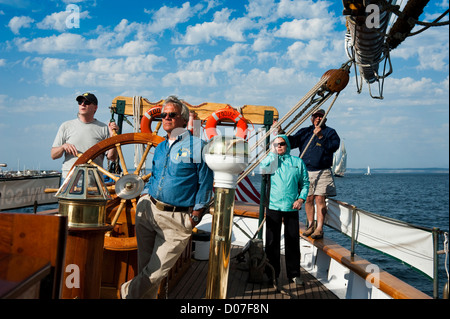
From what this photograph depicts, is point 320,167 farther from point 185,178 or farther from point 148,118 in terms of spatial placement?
point 148,118

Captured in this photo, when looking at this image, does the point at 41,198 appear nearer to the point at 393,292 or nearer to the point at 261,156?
the point at 261,156

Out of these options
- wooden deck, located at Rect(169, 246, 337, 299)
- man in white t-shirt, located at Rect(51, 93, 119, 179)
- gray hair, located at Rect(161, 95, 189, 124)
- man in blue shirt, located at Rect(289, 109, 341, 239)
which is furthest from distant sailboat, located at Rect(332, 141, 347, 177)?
gray hair, located at Rect(161, 95, 189, 124)

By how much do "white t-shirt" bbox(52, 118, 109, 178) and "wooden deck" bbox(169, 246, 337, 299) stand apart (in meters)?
1.39

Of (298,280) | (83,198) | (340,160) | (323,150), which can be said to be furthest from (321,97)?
(340,160)

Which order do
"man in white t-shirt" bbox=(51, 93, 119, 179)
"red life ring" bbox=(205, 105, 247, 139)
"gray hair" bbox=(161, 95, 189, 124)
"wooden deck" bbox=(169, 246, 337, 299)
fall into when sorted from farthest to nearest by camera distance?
1. "red life ring" bbox=(205, 105, 247, 139)
2. "wooden deck" bbox=(169, 246, 337, 299)
3. "man in white t-shirt" bbox=(51, 93, 119, 179)
4. "gray hair" bbox=(161, 95, 189, 124)

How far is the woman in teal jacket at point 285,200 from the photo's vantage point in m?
3.22

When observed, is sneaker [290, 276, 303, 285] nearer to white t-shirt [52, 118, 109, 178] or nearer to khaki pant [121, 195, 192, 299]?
khaki pant [121, 195, 192, 299]

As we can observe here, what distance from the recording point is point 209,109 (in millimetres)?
4820

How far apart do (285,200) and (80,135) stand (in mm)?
1936

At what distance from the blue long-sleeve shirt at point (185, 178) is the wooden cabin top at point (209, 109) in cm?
261

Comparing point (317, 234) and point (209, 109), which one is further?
point (209, 109)

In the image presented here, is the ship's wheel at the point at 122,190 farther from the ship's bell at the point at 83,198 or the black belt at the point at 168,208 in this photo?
the ship's bell at the point at 83,198

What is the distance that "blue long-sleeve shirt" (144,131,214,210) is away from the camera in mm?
2104
